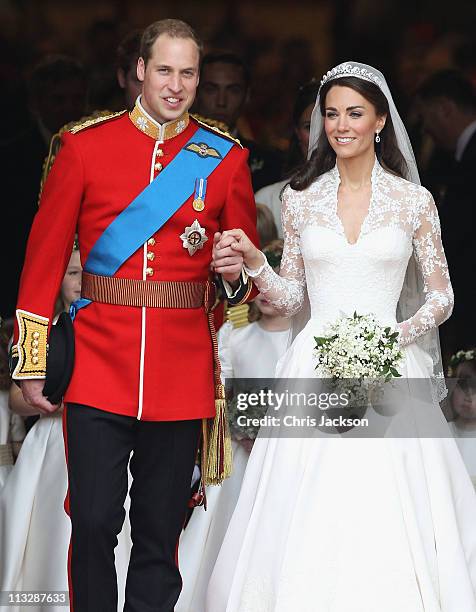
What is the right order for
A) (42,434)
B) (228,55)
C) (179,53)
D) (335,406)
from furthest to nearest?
(228,55), (42,434), (335,406), (179,53)

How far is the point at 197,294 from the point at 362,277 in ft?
2.01

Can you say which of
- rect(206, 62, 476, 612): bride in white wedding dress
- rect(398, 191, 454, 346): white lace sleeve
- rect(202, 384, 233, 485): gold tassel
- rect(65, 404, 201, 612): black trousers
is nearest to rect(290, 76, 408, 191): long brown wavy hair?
rect(206, 62, 476, 612): bride in white wedding dress

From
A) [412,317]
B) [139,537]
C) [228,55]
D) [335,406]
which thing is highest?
[228,55]

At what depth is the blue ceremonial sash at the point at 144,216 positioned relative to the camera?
4.50 metres

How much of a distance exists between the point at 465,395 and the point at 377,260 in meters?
1.41

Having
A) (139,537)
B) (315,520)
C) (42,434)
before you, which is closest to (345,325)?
(315,520)

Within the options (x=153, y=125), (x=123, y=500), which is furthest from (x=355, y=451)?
(x=153, y=125)

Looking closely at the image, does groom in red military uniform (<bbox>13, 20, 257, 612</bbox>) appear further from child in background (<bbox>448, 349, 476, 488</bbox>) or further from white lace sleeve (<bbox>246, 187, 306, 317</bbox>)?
child in background (<bbox>448, 349, 476, 488</bbox>)

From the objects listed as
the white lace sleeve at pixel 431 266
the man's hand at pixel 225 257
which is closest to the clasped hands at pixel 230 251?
the man's hand at pixel 225 257

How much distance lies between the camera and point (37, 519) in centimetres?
561

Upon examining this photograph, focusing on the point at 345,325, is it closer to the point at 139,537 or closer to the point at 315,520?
the point at 315,520

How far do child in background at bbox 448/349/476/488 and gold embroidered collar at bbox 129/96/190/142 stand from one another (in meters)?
2.06

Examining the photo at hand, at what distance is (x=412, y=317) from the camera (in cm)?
486

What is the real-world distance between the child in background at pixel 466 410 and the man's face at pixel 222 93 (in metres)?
1.61
